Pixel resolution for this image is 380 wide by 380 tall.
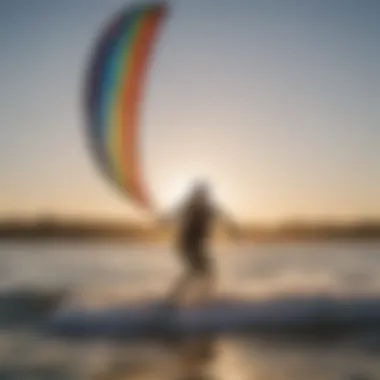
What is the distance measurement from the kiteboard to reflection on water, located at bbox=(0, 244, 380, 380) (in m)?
0.16

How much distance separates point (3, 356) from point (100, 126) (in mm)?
1271

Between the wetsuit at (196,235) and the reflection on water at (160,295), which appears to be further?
the wetsuit at (196,235)

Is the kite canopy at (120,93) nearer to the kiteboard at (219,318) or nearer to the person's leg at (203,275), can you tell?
the person's leg at (203,275)

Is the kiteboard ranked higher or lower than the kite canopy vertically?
lower

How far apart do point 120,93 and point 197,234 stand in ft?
2.78

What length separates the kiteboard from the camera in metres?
3.79

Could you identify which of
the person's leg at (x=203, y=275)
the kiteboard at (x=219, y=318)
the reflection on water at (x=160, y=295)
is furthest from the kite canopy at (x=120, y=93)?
the reflection on water at (x=160, y=295)

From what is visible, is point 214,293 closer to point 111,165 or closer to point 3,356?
point 111,165

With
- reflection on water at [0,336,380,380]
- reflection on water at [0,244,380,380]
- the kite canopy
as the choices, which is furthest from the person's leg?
reflection on water at [0,336,380,380]

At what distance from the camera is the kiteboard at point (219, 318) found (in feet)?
12.4

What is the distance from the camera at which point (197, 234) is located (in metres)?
4.02

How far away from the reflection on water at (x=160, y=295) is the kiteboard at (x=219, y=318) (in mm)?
163

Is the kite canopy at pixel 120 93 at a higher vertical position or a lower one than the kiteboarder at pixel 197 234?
higher

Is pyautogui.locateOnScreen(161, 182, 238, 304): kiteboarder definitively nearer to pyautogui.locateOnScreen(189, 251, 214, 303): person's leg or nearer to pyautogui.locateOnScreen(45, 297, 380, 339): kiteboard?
pyautogui.locateOnScreen(189, 251, 214, 303): person's leg
